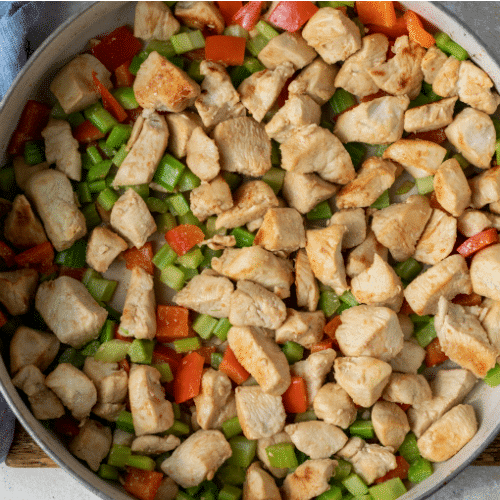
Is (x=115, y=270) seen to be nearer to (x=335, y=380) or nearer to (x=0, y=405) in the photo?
(x=0, y=405)

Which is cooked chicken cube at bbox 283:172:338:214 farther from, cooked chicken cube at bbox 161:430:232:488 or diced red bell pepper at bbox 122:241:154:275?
cooked chicken cube at bbox 161:430:232:488

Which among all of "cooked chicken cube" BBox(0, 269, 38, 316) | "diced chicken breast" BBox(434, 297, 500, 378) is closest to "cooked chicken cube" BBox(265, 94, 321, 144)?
"diced chicken breast" BBox(434, 297, 500, 378)

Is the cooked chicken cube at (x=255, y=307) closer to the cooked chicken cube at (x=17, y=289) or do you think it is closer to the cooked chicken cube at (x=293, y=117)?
the cooked chicken cube at (x=293, y=117)

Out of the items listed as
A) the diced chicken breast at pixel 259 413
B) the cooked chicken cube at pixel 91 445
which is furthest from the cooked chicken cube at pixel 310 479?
the cooked chicken cube at pixel 91 445

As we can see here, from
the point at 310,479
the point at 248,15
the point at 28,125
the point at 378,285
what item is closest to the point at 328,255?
the point at 378,285

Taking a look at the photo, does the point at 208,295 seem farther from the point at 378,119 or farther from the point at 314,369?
the point at 378,119

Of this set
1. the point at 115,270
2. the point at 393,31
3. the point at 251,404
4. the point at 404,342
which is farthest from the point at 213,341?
the point at 393,31
